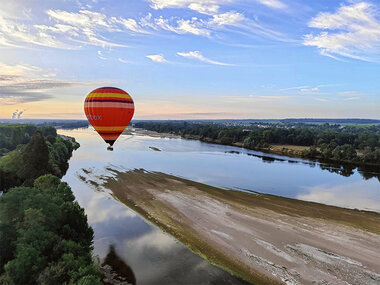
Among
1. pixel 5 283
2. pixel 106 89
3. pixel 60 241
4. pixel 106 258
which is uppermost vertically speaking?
pixel 106 89

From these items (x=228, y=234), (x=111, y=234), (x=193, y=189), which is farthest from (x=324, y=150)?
(x=111, y=234)

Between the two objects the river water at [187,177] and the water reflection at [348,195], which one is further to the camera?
the water reflection at [348,195]

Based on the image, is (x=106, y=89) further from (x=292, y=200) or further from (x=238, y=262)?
(x=292, y=200)

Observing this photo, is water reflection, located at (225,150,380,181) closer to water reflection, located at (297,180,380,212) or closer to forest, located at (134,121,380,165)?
forest, located at (134,121,380,165)

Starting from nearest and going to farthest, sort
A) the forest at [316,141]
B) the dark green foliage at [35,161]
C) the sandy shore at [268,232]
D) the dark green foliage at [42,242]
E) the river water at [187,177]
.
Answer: the dark green foliage at [42,242]
the sandy shore at [268,232]
the river water at [187,177]
the dark green foliage at [35,161]
the forest at [316,141]

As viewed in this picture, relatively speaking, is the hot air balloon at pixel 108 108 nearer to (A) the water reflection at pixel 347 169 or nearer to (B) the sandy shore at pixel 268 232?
(B) the sandy shore at pixel 268 232

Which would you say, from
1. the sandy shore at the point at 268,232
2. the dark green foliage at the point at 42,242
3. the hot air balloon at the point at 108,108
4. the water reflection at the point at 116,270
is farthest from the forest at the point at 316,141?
the dark green foliage at the point at 42,242
